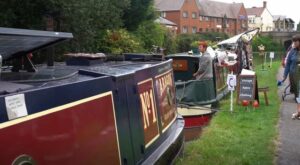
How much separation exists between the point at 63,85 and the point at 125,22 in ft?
103

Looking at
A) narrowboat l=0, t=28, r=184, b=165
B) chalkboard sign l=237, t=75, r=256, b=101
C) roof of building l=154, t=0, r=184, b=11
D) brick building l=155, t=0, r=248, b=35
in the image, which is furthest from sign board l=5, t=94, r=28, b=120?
roof of building l=154, t=0, r=184, b=11

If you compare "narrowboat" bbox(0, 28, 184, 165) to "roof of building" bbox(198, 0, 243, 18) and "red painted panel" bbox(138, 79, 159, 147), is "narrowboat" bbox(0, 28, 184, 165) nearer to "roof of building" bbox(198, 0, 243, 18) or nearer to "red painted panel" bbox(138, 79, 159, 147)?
"red painted panel" bbox(138, 79, 159, 147)

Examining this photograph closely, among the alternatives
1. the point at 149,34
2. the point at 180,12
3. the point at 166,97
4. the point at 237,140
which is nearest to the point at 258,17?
the point at 180,12

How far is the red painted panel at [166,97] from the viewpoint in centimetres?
518

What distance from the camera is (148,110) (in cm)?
463

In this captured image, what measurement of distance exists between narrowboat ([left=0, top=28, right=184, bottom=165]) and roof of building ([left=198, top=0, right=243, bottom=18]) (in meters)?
90.3

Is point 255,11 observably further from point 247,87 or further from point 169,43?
point 247,87

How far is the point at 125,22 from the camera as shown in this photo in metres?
34.2

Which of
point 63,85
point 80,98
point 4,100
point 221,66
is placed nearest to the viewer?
point 4,100

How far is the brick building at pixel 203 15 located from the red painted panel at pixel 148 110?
67695 millimetres

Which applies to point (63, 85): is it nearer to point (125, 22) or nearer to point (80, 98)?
point (80, 98)

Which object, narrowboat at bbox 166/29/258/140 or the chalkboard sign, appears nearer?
narrowboat at bbox 166/29/258/140

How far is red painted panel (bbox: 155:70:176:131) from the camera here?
5.18m

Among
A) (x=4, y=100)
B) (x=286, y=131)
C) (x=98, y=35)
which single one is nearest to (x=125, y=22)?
(x=98, y=35)
